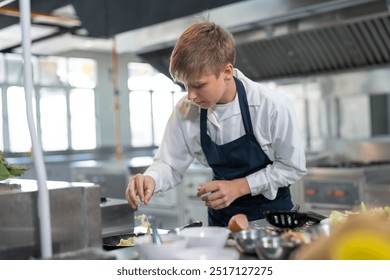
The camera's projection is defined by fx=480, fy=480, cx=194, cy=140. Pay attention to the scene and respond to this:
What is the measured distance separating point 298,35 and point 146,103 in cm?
796

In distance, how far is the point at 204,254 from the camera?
40.7 inches

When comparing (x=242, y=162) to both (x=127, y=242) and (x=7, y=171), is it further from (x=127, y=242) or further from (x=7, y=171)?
(x=7, y=171)

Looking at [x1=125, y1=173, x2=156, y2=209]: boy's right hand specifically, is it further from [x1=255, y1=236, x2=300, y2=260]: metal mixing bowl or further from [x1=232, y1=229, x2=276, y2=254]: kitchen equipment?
[x1=255, y1=236, x2=300, y2=260]: metal mixing bowl

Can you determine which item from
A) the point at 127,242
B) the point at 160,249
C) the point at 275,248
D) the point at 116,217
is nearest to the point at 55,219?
the point at 160,249

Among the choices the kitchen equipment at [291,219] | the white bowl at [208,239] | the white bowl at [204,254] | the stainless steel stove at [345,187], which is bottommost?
the stainless steel stove at [345,187]

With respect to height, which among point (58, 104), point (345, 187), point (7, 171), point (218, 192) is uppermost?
point (58, 104)

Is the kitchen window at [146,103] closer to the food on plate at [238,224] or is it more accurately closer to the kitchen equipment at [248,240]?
the food on plate at [238,224]

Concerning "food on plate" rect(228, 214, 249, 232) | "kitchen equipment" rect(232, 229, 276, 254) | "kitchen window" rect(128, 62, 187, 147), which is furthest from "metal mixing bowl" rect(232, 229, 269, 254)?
"kitchen window" rect(128, 62, 187, 147)

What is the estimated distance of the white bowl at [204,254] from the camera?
3.31 feet

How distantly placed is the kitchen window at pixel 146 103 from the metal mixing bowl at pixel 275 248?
10563mm

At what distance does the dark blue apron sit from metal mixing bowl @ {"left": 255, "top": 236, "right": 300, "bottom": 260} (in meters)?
0.91

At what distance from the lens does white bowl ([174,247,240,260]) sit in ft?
3.31

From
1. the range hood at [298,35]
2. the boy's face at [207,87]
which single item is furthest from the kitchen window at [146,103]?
the boy's face at [207,87]
